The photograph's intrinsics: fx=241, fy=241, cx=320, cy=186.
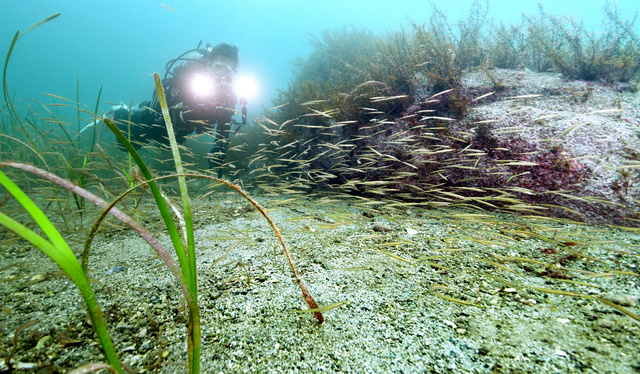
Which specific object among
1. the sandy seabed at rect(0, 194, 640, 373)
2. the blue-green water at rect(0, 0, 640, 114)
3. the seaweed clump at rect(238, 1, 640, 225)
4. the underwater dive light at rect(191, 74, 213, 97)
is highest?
the blue-green water at rect(0, 0, 640, 114)

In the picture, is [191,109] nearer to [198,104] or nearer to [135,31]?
[198,104]

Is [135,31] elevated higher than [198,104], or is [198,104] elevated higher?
[135,31]

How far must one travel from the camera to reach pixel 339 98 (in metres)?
5.13

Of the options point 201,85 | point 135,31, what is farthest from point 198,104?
point 135,31

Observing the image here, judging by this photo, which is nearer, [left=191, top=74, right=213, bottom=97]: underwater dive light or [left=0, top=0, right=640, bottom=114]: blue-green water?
[left=191, top=74, right=213, bottom=97]: underwater dive light

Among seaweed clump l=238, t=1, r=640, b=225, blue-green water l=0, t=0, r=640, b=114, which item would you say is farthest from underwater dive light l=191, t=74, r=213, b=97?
blue-green water l=0, t=0, r=640, b=114

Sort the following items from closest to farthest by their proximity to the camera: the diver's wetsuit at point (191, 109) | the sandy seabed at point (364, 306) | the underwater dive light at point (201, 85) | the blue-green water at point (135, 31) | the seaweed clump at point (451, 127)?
the sandy seabed at point (364, 306) < the seaweed clump at point (451, 127) < the underwater dive light at point (201, 85) < the diver's wetsuit at point (191, 109) < the blue-green water at point (135, 31)

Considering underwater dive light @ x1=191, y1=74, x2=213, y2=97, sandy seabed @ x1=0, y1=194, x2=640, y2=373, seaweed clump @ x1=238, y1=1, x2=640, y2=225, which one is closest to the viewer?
sandy seabed @ x1=0, y1=194, x2=640, y2=373

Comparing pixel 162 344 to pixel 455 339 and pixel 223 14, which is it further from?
pixel 223 14

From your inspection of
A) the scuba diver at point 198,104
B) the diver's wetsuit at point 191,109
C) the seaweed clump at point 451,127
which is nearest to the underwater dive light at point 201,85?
the scuba diver at point 198,104

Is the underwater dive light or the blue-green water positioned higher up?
the blue-green water

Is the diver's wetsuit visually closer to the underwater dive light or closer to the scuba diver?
the scuba diver

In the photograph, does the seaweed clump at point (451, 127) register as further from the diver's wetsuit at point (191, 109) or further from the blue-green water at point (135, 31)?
the blue-green water at point (135, 31)

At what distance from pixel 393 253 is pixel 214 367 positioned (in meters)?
1.57
